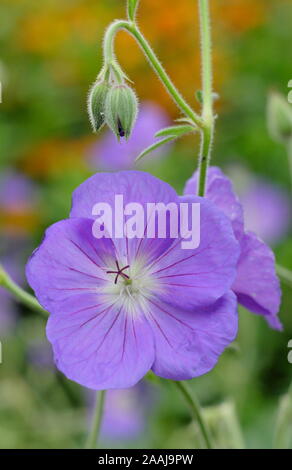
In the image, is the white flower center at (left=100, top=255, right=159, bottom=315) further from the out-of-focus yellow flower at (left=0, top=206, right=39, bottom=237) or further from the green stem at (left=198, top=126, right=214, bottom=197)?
the out-of-focus yellow flower at (left=0, top=206, right=39, bottom=237)

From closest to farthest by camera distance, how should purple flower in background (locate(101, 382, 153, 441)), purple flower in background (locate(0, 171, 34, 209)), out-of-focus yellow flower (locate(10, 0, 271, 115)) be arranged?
1. purple flower in background (locate(101, 382, 153, 441))
2. purple flower in background (locate(0, 171, 34, 209))
3. out-of-focus yellow flower (locate(10, 0, 271, 115))

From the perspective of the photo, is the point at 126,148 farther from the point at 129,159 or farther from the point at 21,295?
the point at 21,295

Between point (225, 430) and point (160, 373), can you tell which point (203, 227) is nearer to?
point (160, 373)

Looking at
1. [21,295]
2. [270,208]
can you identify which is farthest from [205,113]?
[270,208]

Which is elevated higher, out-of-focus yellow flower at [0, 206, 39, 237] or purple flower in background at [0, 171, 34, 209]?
purple flower in background at [0, 171, 34, 209]

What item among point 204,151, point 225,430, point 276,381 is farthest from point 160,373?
point 276,381

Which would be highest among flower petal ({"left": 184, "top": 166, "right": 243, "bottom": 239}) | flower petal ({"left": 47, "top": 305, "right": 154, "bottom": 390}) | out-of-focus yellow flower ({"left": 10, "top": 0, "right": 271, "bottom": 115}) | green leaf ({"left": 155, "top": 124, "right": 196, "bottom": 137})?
out-of-focus yellow flower ({"left": 10, "top": 0, "right": 271, "bottom": 115})

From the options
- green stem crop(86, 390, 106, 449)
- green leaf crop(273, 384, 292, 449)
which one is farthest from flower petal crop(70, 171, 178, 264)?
green leaf crop(273, 384, 292, 449)
